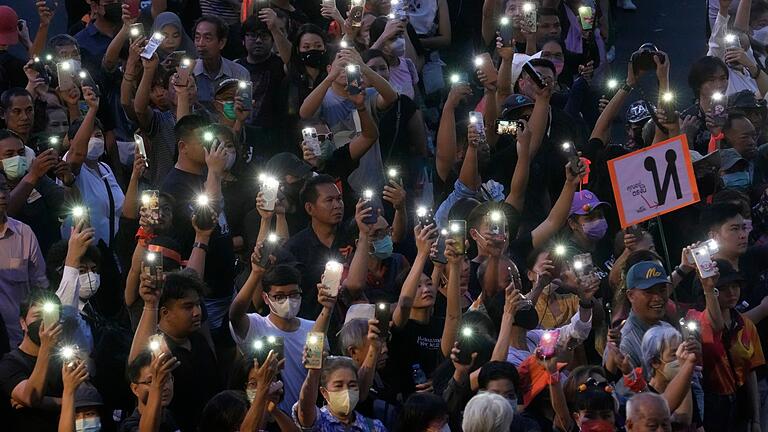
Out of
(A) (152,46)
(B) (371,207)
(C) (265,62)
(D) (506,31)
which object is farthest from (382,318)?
(D) (506,31)

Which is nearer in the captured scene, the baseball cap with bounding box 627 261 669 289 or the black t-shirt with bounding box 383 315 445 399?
the black t-shirt with bounding box 383 315 445 399

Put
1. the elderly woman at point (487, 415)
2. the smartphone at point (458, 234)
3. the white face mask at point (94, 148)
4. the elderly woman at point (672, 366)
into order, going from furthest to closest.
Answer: the white face mask at point (94, 148)
the smartphone at point (458, 234)
the elderly woman at point (672, 366)
the elderly woman at point (487, 415)

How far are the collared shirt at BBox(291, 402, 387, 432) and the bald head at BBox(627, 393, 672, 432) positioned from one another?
1347 millimetres

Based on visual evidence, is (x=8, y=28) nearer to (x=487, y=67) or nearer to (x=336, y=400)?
(x=487, y=67)

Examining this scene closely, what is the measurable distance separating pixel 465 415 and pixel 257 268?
1706 millimetres

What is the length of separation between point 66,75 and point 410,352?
346cm

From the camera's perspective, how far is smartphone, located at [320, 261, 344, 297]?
10641 mm

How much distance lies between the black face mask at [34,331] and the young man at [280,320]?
1.17 m

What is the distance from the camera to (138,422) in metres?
9.77

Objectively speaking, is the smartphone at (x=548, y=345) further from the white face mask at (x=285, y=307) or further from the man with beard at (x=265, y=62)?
the man with beard at (x=265, y=62)

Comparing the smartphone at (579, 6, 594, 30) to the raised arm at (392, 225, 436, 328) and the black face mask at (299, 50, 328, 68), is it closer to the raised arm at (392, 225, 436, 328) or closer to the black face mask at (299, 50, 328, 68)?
the black face mask at (299, 50, 328, 68)

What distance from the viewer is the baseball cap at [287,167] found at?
12727 millimetres

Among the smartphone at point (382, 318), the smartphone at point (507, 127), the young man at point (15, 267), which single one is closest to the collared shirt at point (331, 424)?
the smartphone at point (382, 318)

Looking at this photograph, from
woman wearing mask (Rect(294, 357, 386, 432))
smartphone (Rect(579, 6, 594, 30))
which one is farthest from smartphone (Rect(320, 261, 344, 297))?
smartphone (Rect(579, 6, 594, 30))
